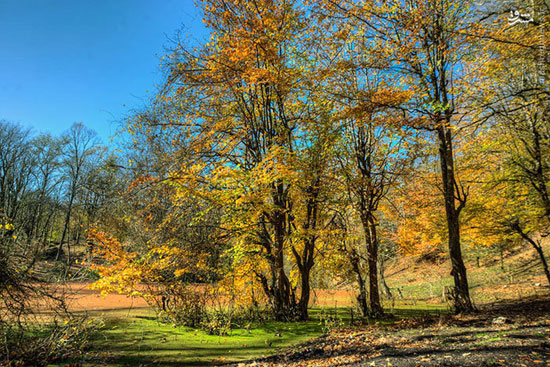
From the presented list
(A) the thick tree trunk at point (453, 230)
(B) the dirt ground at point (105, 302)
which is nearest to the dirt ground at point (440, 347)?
(A) the thick tree trunk at point (453, 230)

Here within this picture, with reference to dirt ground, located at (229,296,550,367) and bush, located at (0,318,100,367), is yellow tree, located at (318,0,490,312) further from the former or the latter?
bush, located at (0,318,100,367)

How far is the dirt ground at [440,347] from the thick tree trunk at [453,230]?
1.89 feet

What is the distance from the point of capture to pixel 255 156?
11.1 meters

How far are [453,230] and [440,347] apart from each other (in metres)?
4.60

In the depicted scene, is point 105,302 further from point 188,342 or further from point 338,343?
point 338,343

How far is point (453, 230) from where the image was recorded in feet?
28.3

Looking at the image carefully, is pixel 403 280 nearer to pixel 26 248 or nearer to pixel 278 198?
pixel 278 198

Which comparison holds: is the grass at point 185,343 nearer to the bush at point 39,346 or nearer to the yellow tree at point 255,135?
the bush at point 39,346

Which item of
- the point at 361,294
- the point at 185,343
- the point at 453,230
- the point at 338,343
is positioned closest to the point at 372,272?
the point at 361,294

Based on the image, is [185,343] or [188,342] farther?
[188,342]

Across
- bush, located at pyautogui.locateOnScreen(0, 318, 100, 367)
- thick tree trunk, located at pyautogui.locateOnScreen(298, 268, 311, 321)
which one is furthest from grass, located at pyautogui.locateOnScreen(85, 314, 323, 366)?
bush, located at pyautogui.locateOnScreen(0, 318, 100, 367)

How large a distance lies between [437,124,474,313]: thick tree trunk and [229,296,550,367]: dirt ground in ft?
1.89

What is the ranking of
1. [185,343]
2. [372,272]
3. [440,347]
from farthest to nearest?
[372,272] → [185,343] → [440,347]

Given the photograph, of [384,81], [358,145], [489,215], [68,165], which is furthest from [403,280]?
[68,165]
